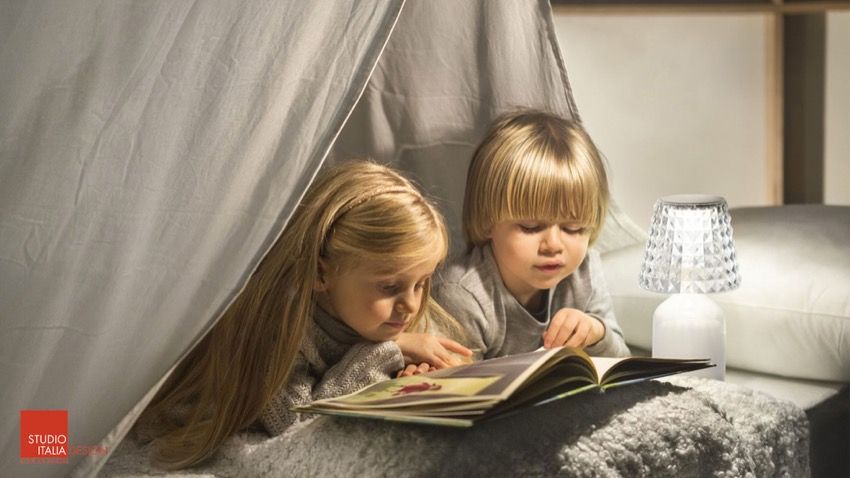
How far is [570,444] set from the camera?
45.1 inches

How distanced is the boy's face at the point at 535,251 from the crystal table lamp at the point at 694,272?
0.44ft

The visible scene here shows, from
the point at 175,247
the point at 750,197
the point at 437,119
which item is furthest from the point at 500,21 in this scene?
the point at 750,197

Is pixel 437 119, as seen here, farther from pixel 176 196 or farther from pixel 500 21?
pixel 176 196

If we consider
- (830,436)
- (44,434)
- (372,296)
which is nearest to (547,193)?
(372,296)

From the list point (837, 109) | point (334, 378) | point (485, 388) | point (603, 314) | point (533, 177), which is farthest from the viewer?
point (837, 109)

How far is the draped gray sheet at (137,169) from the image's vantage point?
1119mm

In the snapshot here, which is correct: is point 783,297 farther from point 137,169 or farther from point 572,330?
point 137,169

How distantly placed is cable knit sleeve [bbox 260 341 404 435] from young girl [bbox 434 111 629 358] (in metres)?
0.25

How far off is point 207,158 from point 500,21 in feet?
2.44

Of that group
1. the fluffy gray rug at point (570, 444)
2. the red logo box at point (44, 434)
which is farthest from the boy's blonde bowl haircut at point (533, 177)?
the red logo box at point (44, 434)

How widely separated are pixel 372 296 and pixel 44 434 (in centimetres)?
45

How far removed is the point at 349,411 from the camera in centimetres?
116

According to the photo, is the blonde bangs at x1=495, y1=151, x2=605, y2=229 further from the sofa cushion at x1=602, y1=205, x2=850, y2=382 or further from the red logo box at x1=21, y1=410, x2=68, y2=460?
the red logo box at x1=21, y1=410, x2=68, y2=460

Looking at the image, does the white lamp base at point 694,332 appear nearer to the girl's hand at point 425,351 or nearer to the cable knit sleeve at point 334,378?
the girl's hand at point 425,351
